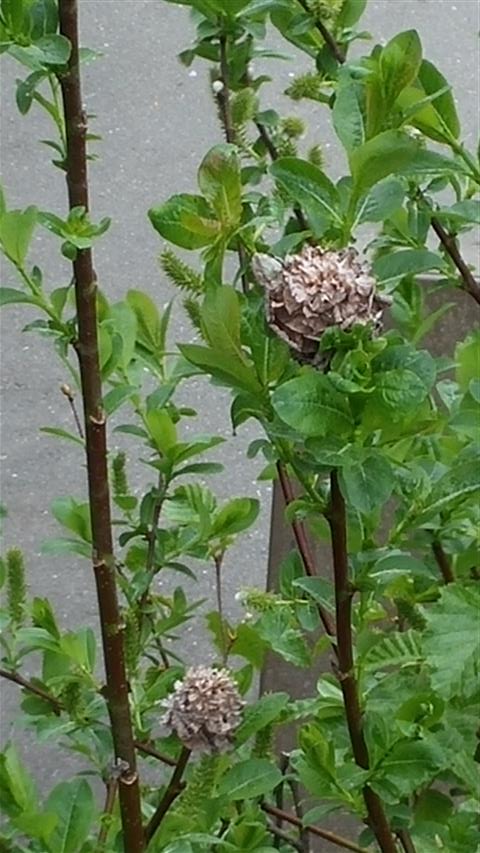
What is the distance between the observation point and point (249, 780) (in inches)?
20.8

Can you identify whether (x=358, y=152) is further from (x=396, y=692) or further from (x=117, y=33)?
(x=117, y=33)

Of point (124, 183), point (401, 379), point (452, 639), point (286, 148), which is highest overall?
point (124, 183)

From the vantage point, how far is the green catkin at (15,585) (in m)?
0.66

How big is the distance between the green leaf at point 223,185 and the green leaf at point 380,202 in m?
0.04

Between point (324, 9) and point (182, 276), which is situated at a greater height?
point (324, 9)

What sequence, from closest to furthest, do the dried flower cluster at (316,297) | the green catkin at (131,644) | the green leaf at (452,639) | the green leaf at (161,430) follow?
the dried flower cluster at (316,297) < the green leaf at (452,639) < the green catkin at (131,644) < the green leaf at (161,430)

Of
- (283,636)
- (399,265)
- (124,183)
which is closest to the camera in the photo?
(399,265)

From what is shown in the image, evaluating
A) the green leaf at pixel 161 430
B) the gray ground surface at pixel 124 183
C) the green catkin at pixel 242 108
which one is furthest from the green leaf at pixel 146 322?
the gray ground surface at pixel 124 183

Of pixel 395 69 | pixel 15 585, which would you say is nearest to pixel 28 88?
pixel 395 69

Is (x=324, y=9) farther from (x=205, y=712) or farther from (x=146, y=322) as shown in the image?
(x=205, y=712)

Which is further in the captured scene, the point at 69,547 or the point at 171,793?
the point at 69,547

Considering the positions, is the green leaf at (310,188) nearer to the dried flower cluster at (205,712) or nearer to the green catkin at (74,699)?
the dried flower cluster at (205,712)

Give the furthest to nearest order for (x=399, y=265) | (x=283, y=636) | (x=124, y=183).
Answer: (x=124, y=183), (x=283, y=636), (x=399, y=265)

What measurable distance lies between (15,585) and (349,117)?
1.14 feet
